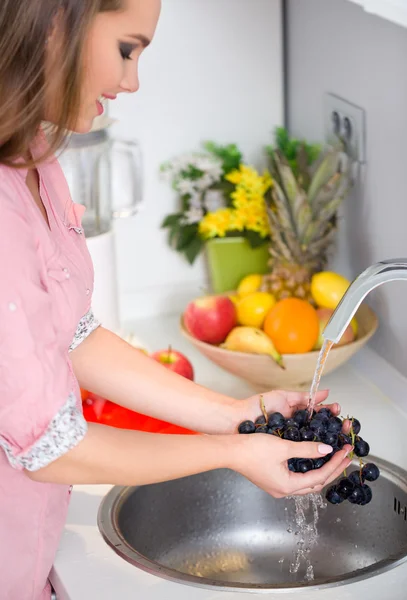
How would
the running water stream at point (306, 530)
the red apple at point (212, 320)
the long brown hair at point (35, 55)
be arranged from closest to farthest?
the long brown hair at point (35, 55) → the running water stream at point (306, 530) → the red apple at point (212, 320)

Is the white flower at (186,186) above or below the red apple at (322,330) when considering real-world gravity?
above

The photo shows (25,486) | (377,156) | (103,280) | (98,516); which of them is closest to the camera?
(25,486)

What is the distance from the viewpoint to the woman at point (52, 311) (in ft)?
3.13

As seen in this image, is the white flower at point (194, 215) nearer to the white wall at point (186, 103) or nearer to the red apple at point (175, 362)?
the white wall at point (186, 103)

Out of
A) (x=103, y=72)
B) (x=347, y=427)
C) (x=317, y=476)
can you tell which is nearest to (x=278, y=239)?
(x=347, y=427)

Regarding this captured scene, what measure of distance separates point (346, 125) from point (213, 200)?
34cm

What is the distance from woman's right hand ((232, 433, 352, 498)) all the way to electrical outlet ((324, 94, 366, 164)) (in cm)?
77

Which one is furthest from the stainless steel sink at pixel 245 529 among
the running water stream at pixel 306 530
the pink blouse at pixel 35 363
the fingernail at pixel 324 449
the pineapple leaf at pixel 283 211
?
the pineapple leaf at pixel 283 211

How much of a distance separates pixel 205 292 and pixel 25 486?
95cm

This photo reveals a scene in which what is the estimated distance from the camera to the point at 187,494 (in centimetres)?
153

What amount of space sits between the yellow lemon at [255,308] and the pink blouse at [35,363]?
1.92 feet

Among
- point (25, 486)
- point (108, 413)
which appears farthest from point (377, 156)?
point (25, 486)

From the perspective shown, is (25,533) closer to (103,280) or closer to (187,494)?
(187,494)

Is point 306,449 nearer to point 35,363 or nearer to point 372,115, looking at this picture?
point 35,363
